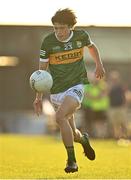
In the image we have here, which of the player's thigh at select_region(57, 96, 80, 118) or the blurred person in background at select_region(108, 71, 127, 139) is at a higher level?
the player's thigh at select_region(57, 96, 80, 118)

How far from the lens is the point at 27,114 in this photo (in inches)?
836

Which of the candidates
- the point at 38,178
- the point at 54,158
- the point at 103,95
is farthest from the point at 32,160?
the point at 103,95

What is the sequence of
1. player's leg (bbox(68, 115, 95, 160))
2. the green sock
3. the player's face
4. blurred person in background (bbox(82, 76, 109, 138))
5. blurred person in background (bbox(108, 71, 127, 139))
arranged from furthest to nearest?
blurred person in background (bbox(82, 76, 109, 138)), blurred person in background (bbox(108, 71, 127, 139)), player's leg (bbox(68, 115, 95, 160)), the player's face, the green sock

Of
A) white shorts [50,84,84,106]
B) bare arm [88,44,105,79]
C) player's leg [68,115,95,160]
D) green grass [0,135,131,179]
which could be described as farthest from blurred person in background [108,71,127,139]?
white shorts [50,84,84,106]

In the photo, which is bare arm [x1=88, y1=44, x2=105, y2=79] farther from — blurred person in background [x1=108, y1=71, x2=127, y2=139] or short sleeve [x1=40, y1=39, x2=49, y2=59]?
blurred person in background [x1=108, y1=71, x2=127, y2=139]

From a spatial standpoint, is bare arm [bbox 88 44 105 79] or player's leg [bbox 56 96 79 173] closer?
player's leg [bbox 56 96 79 173]

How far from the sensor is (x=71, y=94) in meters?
8.49

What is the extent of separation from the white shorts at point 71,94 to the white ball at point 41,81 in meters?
0.19

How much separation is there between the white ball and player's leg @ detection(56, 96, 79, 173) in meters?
0.31

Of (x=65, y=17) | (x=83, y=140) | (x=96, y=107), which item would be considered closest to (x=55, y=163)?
(x=83, y=140)

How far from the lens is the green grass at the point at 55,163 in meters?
8.88

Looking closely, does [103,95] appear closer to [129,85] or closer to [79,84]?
[129,85]

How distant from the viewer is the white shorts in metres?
8.50

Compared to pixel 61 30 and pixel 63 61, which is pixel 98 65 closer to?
pixel 63 61
